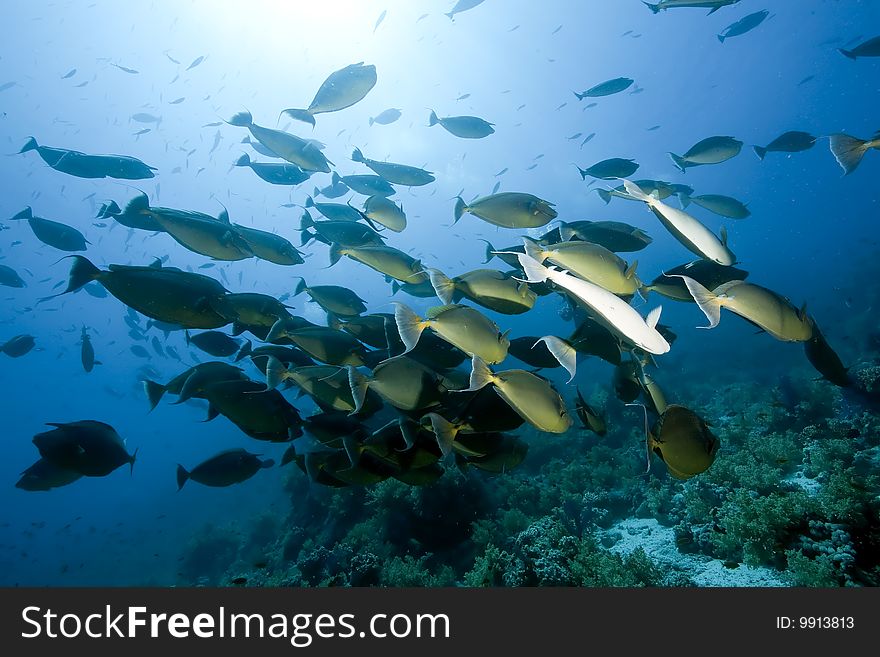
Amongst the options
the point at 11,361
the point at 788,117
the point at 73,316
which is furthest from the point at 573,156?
the point at 11,361

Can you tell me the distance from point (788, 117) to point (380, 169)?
275 ft

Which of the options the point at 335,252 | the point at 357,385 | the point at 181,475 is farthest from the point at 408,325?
the point at 181,475

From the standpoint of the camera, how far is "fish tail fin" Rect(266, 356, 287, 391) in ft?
9.78

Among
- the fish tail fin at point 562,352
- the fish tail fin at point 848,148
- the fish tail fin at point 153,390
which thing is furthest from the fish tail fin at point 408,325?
the fish tail fin at point 848,148

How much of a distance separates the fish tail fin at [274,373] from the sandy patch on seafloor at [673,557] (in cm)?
570

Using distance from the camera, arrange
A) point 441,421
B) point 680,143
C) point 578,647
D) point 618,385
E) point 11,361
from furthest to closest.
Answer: point 11,361
point 680,143
point 618,385
point 578,647
point 441,421

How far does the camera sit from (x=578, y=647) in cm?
309

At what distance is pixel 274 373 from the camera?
10.0ft

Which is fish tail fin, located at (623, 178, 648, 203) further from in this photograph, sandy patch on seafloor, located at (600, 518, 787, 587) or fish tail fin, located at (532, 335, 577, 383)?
sandy patch on seafloor, located at (600, 518, 787, 587)

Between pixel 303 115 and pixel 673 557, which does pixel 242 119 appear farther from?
pixel 673 557

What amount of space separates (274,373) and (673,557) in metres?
6.41

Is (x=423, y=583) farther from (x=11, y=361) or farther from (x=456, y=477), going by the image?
(x=11, y=361)

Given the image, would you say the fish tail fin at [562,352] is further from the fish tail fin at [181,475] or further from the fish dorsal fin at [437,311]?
the fish tail fin at [181,475]

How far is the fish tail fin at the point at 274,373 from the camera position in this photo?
2.98 m
